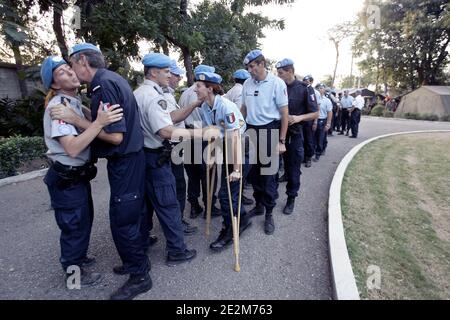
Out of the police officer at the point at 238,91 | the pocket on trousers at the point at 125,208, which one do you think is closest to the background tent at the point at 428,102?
the police officer at the point at 238,91

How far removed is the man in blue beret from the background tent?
27.7 meters

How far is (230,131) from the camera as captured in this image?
3010mm

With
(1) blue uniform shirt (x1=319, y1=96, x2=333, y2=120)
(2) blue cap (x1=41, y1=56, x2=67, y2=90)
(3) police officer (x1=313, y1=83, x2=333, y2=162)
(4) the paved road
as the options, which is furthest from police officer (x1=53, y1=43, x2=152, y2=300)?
(1) blue uniform shirt (x1=319, y1=96, x2=333, y2=120)

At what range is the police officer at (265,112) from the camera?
358cm

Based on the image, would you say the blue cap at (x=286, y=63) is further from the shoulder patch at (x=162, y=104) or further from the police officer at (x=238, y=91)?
the shoulder patch at (x=162, y=104)

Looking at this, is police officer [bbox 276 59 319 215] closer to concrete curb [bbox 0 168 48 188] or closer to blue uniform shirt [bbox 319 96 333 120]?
blue uniform shirt [bbox 319 96 333 120]

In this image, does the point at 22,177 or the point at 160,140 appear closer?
the point at 160,140

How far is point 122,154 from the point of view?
235cm

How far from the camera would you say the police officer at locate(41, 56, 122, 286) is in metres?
2.20

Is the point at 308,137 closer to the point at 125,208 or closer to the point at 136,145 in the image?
the point at 136,145

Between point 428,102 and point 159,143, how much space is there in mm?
29017

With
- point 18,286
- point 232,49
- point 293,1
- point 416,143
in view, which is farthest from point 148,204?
point 416,143

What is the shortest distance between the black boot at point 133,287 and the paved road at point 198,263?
8 centimetres

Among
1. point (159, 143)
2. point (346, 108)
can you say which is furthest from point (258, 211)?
point (346, 108)
